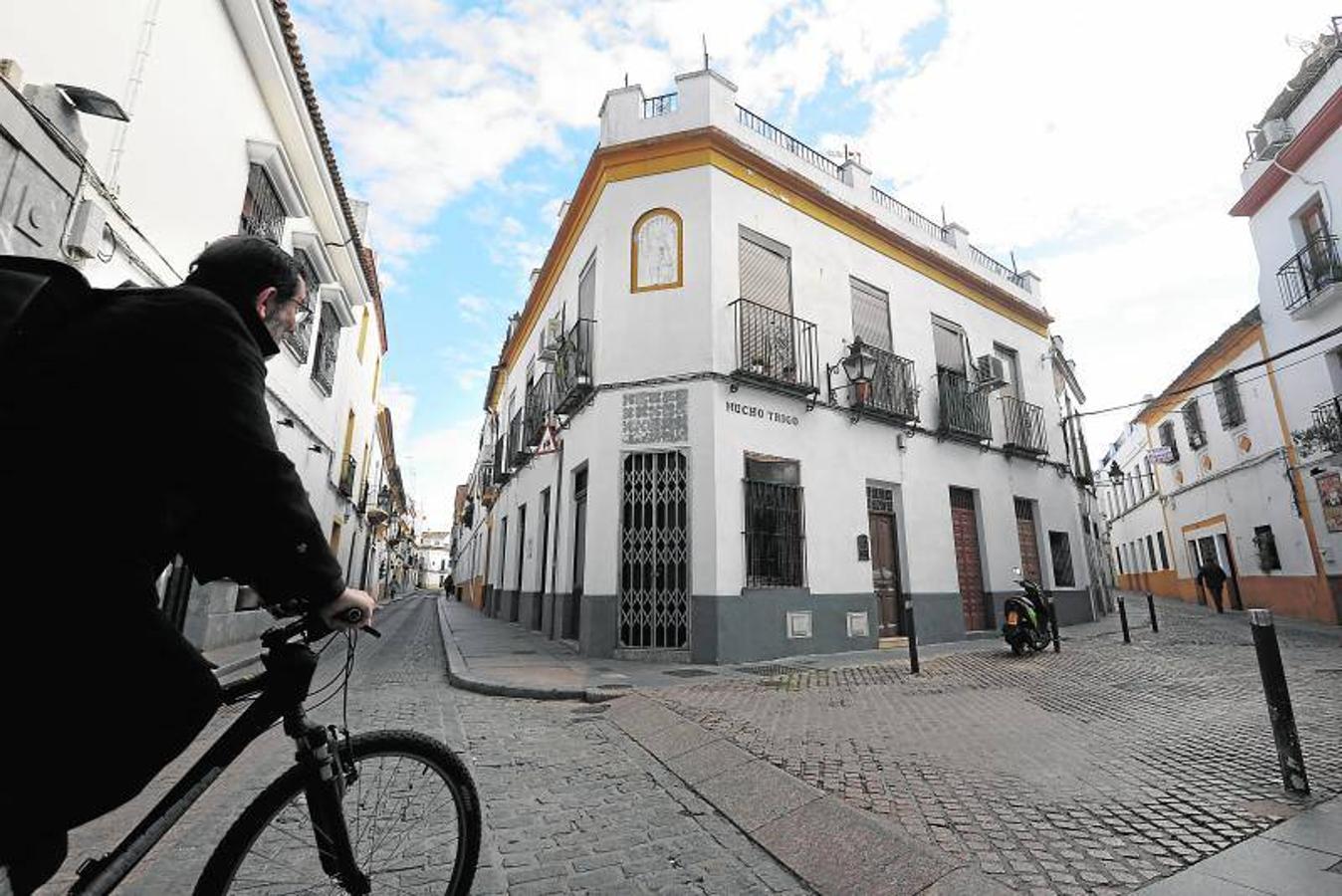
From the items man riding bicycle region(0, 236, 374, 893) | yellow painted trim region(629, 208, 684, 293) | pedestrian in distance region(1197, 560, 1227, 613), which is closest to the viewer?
man riding bicycle region(0, 236, 374, 893)

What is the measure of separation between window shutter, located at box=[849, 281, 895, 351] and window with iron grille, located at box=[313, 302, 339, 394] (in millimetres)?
10451

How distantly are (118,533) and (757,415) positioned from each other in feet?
26.6

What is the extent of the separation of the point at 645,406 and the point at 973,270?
9378mm

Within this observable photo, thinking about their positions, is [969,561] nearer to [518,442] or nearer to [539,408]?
[539,408]

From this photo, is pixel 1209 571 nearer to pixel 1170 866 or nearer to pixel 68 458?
pixel 1170 866

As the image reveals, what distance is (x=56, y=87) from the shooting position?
4395 mm

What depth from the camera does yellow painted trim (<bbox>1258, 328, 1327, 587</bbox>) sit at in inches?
523

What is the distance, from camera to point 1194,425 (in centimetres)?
1870

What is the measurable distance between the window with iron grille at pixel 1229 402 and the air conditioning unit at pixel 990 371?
7.59 metres

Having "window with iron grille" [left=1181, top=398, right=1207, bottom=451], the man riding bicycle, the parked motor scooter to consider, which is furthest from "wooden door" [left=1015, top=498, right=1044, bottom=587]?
the man riding bicycle

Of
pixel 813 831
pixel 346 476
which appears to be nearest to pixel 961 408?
pixel 813 831

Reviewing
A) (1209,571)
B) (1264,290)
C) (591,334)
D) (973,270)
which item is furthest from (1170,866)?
(1209,571)

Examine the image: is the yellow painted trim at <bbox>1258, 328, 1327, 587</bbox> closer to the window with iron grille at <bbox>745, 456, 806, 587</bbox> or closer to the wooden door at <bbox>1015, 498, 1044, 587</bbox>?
the wooden door at <bbox>1015, 498, 1044, 587</bbox>

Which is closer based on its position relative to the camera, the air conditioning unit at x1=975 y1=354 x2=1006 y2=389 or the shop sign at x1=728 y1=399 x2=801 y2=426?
the shop sign at x1=728 y1=399 x2=801 y2=426
